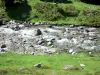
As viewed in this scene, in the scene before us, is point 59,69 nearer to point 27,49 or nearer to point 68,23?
point 27,49

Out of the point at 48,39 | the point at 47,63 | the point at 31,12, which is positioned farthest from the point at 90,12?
the point at 47,63

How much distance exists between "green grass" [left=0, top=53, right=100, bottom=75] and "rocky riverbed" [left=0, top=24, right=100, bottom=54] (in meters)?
4.90

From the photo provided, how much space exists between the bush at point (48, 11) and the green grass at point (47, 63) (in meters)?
20.4

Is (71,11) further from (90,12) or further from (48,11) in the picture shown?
(48,11)

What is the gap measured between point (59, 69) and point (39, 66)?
252cm

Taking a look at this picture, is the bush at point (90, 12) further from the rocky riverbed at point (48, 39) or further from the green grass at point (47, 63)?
the green grass at point (47, 63)

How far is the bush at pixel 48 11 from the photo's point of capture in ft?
204

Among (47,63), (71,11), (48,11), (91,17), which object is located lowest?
(47,63)

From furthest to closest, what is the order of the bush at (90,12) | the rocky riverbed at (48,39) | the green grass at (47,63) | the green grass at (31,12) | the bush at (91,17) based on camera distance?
1. the bush at (90,12)
2. the green grass at (31,12)
3. the bush at (91,17)
4. the rocky riverbed at (48,39)
5. the green grass at (47,63)

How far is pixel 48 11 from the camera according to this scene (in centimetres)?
6366

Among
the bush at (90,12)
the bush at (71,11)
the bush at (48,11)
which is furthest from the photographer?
the bush at (90,12)

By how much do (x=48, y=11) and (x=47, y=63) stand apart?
27335 mm

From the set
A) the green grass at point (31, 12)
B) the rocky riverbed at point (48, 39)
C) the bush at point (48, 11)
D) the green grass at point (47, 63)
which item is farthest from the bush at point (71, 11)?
the green grass at point (47, 63)

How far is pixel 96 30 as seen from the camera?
58406mm
